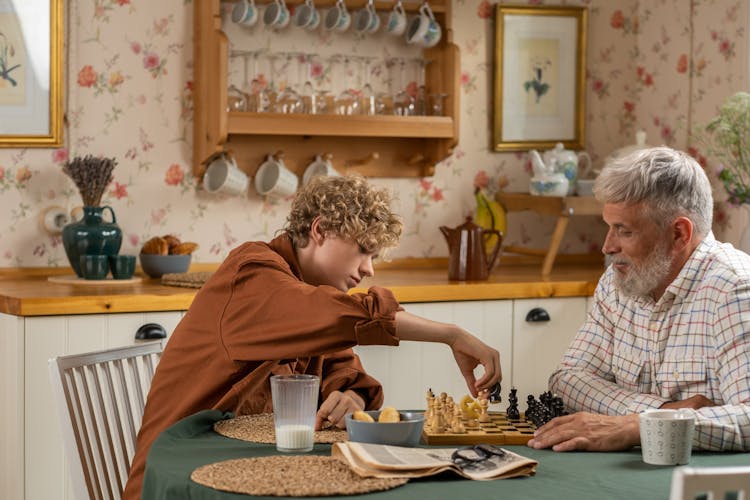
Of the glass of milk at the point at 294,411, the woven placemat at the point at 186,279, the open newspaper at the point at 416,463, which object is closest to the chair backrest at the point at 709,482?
the open newspaper at the point at 416,463

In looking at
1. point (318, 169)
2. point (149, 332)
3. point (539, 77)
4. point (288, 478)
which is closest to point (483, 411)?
point (288, 478)

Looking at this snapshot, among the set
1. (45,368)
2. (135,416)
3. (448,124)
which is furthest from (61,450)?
(448,124)

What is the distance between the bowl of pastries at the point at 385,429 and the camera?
1845mm

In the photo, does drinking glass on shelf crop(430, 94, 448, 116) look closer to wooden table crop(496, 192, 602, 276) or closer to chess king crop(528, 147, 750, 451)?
wooden table crop(496, 192, 602, 276)

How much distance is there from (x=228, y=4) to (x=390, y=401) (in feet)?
4.86

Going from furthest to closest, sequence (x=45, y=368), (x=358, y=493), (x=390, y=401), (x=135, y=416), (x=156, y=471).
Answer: (x=390, y=401) < (x=45, y=368) < (x=135, y=416) < (x=156, y=471) < (x=358, y=493)

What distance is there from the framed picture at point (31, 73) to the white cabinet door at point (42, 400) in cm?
77

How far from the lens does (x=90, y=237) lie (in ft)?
11.7

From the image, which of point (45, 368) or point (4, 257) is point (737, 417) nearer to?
point (45, 368)

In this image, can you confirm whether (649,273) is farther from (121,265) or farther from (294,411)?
(121,265)

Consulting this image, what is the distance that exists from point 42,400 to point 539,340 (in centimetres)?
161

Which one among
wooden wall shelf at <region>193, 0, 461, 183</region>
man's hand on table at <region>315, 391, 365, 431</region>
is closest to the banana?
wooden wall shelf at <region>193, 0, 461, 183</region>

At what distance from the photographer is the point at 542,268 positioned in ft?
13.6

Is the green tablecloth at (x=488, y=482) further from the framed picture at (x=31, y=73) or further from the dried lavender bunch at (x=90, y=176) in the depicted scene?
the framed picture at (x=31, y=73)
